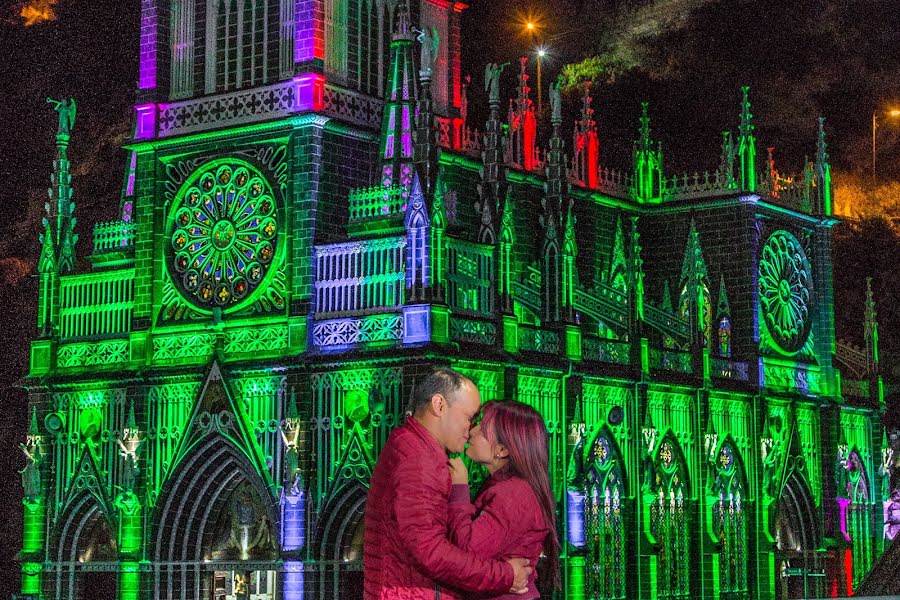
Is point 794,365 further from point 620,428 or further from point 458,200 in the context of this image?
point 458,200

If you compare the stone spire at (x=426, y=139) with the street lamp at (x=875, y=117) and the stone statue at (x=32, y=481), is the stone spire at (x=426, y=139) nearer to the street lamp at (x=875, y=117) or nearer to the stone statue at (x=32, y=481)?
the stone statue at (x=32, y=481)

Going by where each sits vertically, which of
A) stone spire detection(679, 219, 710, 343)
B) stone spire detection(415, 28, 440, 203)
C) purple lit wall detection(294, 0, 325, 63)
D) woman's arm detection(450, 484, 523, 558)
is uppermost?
purple lit wall detection(294, 0, 325, 63)

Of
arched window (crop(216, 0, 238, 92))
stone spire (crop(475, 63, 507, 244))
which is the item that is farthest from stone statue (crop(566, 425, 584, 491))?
arched window (crop(216, 0, 238, 92))

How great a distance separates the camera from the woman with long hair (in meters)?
13.6

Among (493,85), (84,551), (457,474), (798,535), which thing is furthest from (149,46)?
(457,474)

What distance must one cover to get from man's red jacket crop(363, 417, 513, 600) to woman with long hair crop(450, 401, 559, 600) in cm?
39

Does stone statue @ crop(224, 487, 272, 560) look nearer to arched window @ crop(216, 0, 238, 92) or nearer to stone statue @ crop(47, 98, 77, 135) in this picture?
arched window @ crop(216, 0, 238, 92)

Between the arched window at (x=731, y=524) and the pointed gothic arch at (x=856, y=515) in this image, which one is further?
the pointed gothic arch at (x=856, y=515)

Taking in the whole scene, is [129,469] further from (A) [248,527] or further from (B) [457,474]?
(B) [457,474]

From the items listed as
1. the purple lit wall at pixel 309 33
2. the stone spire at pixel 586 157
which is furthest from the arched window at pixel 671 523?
the purple lit wall at pixel 309 33

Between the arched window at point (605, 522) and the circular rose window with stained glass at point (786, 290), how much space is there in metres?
8.59

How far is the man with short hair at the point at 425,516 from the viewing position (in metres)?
12.9

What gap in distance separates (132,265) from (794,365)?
18.1m

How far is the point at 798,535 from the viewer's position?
4884cm
